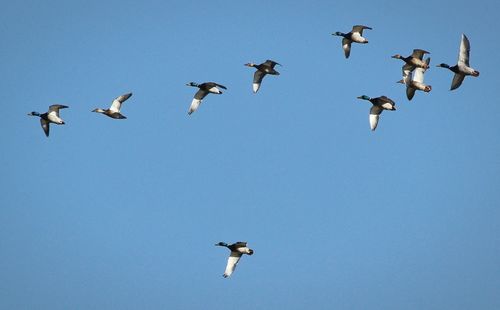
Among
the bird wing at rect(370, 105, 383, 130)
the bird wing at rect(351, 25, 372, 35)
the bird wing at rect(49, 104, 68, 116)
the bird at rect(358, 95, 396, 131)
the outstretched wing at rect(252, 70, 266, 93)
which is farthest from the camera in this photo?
the outstretched wing at rect(252, 70, 266, 93)

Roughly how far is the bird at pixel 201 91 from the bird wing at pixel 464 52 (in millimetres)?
13862

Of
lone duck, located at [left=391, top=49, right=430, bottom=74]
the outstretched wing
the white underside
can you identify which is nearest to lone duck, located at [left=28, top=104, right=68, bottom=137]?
the white underside

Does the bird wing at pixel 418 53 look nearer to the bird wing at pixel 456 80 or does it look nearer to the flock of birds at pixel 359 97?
the flock of birds at pixel 359 97

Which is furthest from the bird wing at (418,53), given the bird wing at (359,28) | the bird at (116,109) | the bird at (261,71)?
the bird at (116,109)

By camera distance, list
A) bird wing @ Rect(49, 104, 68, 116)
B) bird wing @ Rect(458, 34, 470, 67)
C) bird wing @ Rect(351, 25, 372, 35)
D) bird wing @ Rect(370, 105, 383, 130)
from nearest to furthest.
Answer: bird wing @ Rect(458, 34, 470, 67) → bird wing @ Rect(370, 105, 383, 130) → bird wing @ Rect(49, 104, 68, 116) → bird wing @ Rect(351, 25, 372, 35)

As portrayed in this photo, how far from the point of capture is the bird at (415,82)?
51.5m

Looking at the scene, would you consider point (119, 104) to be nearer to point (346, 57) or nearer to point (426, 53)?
point (346, 57)

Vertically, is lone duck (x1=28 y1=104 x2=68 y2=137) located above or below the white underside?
below

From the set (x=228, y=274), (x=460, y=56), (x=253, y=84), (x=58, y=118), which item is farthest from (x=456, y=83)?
(x=58, y=118)

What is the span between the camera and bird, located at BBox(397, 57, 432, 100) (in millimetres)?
51469

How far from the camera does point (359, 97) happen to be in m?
54.6

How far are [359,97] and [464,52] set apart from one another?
21.6 ft

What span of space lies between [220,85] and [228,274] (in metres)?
11.2

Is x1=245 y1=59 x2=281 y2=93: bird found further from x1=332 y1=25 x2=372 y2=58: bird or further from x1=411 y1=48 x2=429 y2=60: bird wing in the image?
x1=411 y1=48 x2=429 y2=60: bird wing
